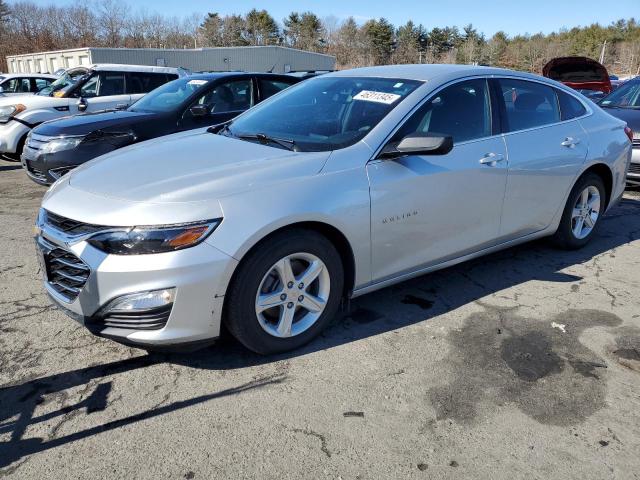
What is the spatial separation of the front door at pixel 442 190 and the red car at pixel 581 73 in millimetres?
10961

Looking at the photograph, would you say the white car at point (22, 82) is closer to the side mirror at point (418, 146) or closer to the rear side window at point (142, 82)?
the rear side window at point (142, 82)

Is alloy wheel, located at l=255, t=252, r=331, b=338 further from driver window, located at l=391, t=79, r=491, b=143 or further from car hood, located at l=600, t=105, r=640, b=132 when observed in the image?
car hood, located at l=600, t=105, r=640, b=132

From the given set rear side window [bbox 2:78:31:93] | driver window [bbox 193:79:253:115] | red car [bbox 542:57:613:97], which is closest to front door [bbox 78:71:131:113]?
driver window [bbox 193:79:253:115]

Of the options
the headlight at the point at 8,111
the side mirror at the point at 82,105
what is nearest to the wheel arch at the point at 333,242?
the side mirror at the point at 82,105

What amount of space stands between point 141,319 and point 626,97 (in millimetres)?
8208

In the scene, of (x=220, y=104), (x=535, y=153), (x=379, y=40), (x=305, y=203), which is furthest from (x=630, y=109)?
(x=379, y=40)

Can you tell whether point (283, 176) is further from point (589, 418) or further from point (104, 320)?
point (589, 418)

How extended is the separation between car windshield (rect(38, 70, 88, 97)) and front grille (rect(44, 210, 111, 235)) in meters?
7.69

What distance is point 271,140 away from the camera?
350 cm

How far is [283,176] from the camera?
2.96 metres

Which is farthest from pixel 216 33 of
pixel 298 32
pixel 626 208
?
pixel 626 208

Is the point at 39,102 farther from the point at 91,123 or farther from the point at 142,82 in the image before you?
the point at 91,123

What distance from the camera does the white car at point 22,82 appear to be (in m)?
13.7

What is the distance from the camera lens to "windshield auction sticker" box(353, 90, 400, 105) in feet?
11.7
